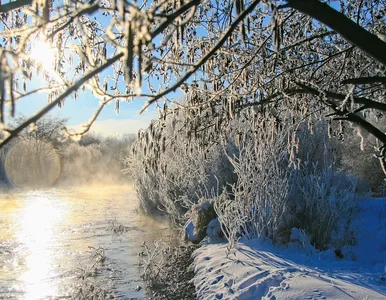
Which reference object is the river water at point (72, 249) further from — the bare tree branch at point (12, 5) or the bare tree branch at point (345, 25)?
the bare tree branch at point (345, 25)

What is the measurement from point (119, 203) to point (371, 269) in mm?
15429

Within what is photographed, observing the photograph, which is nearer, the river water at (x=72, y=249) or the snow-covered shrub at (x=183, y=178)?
the river water at (x=72, y=249)

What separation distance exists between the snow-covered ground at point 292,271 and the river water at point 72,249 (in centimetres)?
144

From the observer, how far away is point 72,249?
10227mm

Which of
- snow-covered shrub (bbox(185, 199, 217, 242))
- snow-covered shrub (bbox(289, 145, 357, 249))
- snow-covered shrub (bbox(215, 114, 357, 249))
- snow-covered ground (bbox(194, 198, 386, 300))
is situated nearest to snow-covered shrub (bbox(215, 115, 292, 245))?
snow-covered shrub (bbox(215, 114, 357, 249))

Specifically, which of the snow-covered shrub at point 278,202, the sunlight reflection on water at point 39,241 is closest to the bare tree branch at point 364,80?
the snow-covered shrub at point 278,202

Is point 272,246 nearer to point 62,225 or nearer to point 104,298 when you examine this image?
Answer: point 104,298

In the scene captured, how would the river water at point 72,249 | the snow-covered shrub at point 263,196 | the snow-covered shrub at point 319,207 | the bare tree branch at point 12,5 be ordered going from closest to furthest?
the bare tree branch at point 12,5
the river water at point 72,249
the snow-covered shrub at point 263,196
the snow-covered shrub at point 319,207

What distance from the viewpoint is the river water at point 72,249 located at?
284 inches

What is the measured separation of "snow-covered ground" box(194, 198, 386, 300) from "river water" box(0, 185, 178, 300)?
4.72ft

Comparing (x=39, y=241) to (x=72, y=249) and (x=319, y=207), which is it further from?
(x=319, y=207)

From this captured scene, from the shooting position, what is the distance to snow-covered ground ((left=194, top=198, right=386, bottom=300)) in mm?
4785

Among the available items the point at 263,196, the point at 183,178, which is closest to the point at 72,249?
the point at 183,178

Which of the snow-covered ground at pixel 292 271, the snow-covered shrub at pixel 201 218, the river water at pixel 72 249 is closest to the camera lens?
the snow-covered ground at pixel 292 271
